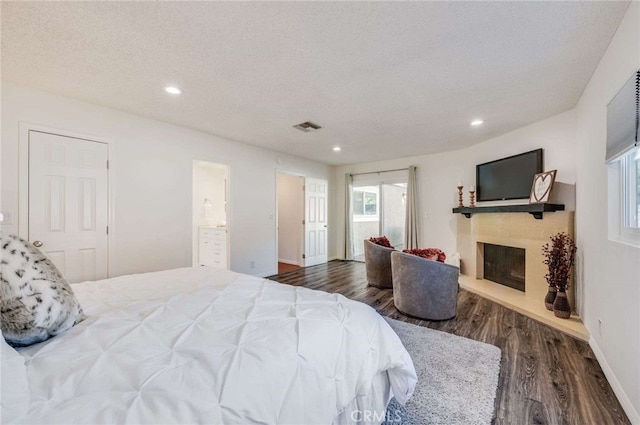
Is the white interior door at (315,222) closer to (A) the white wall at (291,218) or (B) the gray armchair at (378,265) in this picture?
(A) the white wall at (291,218)

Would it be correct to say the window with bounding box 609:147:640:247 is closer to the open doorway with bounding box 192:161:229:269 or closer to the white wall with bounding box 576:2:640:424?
the white wall with bounding box 576:2:640:424

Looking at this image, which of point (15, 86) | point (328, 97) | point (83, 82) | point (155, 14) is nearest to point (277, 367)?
point (155, 14)

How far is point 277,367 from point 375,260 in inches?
132

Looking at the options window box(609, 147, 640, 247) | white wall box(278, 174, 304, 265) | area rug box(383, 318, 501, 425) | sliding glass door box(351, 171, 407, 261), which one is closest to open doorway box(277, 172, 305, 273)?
white wall box(278, 174, 304, 265)

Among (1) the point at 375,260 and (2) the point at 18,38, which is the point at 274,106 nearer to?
(2) the point at 18,38

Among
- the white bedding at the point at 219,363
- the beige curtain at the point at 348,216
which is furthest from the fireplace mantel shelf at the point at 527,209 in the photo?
the white bedding at the point at 219,363

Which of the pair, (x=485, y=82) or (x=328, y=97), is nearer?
(x=485, y=82)

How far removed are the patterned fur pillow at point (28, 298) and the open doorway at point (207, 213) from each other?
3.73m

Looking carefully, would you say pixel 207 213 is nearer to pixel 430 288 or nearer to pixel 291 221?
pixel 291 221

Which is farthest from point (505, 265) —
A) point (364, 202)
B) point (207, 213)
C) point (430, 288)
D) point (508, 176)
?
point (207, 213)

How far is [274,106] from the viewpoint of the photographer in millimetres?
2918

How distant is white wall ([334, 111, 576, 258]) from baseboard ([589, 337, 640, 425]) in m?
1.74

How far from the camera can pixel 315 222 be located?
6.06 m

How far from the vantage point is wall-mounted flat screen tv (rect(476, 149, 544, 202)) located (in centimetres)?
352
